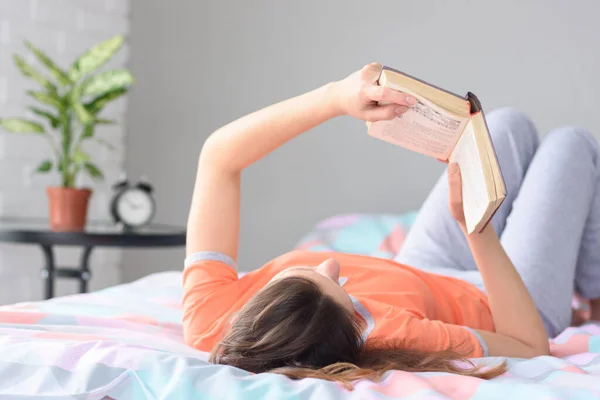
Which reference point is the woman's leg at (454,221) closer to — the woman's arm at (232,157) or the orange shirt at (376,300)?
the orange shirt at (376,300)

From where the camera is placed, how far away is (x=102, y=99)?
2299mm

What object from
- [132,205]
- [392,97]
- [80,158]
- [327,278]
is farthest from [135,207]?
[392,97]

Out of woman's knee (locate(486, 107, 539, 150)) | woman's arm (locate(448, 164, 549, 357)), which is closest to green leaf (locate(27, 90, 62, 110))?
woman's knee (locate(486, 107, 539, 150))

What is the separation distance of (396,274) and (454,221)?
1.50 ft

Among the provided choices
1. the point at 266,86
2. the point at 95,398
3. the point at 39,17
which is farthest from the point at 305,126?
the point at 39,17

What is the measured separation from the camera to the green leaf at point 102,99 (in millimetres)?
2281

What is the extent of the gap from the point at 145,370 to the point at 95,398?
6 cm

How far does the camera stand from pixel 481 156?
2.93 ft

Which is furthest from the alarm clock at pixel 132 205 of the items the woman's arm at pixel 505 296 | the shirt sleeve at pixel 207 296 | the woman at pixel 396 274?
the woman's arm at pixel 505 296

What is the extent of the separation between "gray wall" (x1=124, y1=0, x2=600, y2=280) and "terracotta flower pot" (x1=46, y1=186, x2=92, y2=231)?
717mm

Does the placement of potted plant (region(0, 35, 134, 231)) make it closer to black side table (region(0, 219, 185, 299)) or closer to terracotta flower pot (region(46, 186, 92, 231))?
terracotta flower pot (region(46, 186, 92, 231))

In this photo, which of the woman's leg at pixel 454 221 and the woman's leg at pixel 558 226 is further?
the woman's leg at pixel 454 221

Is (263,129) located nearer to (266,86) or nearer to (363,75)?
(363,75)

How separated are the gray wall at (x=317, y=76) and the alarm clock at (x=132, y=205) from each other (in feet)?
1.45
